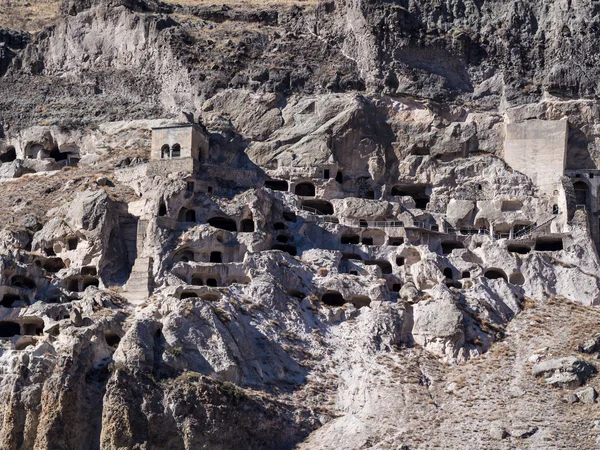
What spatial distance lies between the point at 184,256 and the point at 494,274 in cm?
1743

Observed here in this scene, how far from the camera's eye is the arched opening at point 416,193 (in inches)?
2975

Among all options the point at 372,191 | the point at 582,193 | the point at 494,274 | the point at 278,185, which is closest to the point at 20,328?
the point at 278,185

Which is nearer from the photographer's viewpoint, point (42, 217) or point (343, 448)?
point (343, 448)

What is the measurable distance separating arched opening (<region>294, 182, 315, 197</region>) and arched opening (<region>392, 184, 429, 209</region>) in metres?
5.31

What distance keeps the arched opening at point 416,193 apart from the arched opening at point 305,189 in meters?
5.31

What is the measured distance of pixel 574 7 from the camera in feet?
265

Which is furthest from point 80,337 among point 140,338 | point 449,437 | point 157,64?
point 157,64

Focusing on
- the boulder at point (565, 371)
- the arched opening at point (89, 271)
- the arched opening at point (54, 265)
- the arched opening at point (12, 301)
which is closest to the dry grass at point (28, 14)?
the arched opening at point (54, 265)

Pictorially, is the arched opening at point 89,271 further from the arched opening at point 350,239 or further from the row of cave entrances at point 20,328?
the arched opening at point 350,239

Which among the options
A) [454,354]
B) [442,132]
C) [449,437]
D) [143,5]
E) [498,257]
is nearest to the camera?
[449,437]

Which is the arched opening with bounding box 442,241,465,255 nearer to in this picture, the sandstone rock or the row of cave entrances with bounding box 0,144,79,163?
the sandstone rock

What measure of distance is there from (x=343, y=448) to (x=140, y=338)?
10.6 metres

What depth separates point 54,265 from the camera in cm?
6694

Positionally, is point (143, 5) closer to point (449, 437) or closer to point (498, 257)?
point (498, 257)
